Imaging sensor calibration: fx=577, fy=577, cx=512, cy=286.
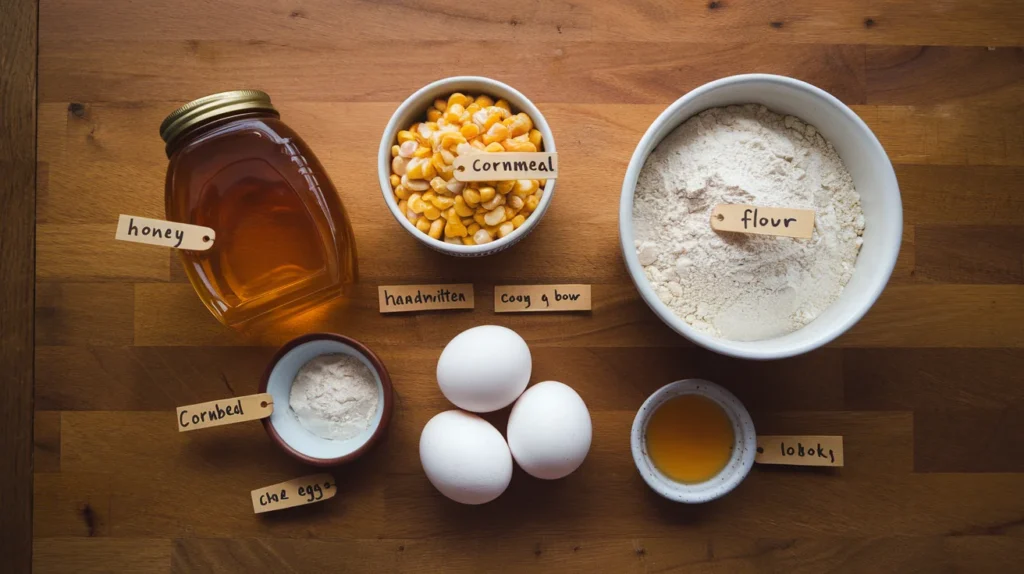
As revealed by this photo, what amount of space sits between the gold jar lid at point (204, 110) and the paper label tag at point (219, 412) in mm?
375

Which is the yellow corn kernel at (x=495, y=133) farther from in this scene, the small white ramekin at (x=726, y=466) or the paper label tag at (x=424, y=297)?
the small white ramekin at (x=726, y=466)

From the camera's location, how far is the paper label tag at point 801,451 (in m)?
0.91

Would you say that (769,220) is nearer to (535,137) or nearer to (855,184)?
(855,184)

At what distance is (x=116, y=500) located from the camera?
0.92 m

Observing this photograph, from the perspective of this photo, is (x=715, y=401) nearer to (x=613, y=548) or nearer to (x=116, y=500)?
(x=613, y=548)

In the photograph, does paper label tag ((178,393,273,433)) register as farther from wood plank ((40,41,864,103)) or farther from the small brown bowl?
wood plank ((40,41,864,103))

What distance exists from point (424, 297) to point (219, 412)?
1.15 ft

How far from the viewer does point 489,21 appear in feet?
3.04

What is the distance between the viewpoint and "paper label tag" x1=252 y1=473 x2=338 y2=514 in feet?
2.94

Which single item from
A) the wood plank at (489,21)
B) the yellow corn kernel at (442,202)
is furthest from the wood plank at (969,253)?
the yellow corn kernel at (442,202)

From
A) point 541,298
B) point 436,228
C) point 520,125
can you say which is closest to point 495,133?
point 520,125

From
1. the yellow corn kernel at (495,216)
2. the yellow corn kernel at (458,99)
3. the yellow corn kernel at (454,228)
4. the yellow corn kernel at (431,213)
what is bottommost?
the yellow corn kernel at (454,228)

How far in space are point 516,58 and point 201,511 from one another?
88cm

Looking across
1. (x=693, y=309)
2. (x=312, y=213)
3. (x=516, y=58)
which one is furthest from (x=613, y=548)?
(x=516, y=58)
